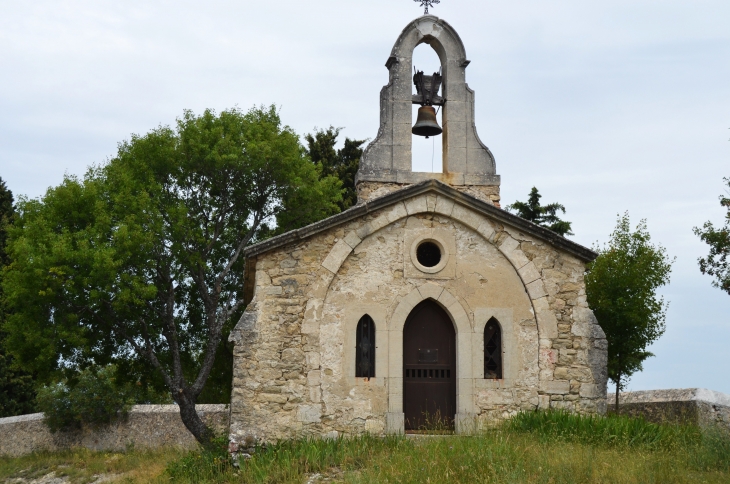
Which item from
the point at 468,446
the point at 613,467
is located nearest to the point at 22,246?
the point at 468,446

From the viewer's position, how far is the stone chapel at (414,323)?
1289 cm

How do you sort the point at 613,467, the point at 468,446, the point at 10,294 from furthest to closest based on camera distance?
the point at 10,294
the point at 468,446
the point at 613,467

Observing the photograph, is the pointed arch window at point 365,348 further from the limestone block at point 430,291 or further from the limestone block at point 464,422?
the limestone block at point 464,422

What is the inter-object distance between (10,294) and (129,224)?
333cm

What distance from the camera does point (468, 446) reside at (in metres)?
11.1


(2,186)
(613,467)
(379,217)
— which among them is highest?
(2,186)

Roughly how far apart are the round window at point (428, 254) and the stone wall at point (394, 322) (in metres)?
0.27

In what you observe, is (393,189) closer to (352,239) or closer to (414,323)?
(352,239)

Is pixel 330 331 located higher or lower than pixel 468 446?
higher

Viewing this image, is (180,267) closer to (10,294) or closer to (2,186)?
(10,294)

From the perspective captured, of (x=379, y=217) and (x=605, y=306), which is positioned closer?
(x=379, y=217)

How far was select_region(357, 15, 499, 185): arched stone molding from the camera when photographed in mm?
14602

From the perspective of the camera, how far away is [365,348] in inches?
523

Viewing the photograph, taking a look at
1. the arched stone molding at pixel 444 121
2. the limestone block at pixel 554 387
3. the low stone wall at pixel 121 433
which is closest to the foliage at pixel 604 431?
the limestone block at pixel 554 387
